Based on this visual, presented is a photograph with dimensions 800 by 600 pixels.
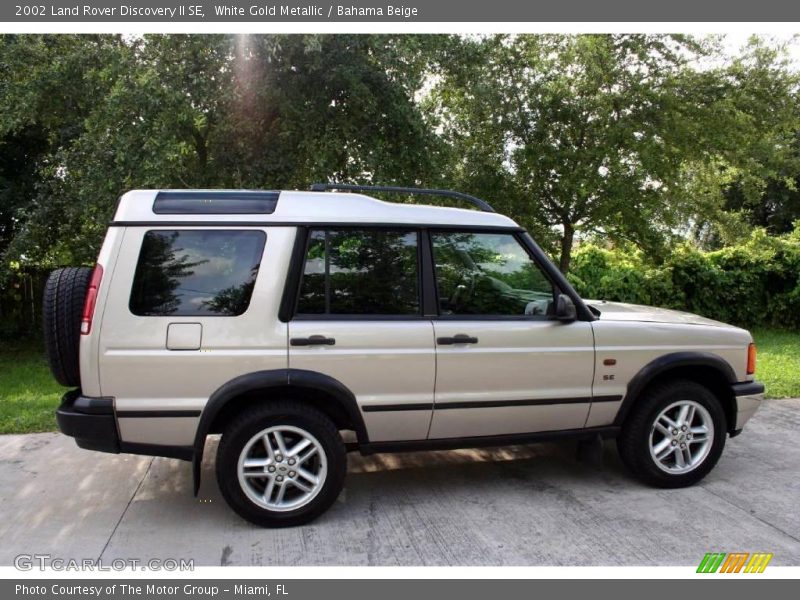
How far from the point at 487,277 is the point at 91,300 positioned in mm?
2360

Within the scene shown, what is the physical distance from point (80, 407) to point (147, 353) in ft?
1.56

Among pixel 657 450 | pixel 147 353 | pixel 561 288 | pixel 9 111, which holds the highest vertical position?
pixel 9 111

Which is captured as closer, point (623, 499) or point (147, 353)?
point (147, 353)

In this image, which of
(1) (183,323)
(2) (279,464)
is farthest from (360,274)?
(2) (279,464)

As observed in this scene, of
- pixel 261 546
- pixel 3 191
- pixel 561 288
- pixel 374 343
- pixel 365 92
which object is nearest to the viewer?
pixel 261 546

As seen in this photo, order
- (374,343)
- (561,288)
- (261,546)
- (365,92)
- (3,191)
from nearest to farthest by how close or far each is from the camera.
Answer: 1. (261,546)
2. (374,343)
3. (561,288)
4. (365,92)
5. (3,191)

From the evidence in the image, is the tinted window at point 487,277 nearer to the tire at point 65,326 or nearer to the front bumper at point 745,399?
the front bumper at point 745,399

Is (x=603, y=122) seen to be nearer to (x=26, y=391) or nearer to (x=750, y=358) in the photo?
(x=750, y=358)

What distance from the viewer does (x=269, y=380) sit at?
3.64m

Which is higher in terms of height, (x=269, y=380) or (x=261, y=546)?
(x=269, y=380)

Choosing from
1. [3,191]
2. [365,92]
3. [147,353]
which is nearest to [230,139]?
[365,92]

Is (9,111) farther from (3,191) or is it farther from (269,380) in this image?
(269,380)

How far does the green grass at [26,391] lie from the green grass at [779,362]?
7.69 metres

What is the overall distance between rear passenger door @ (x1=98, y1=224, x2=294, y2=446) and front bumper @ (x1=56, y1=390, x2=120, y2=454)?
0.05 metres
